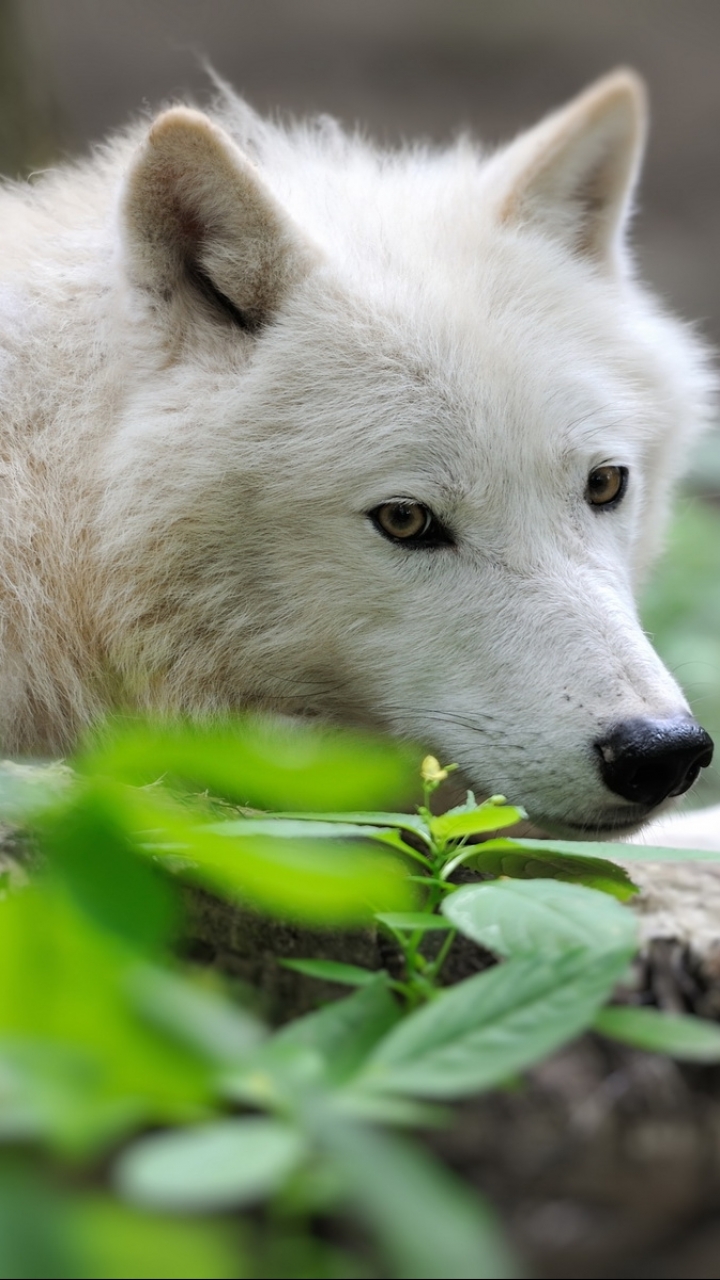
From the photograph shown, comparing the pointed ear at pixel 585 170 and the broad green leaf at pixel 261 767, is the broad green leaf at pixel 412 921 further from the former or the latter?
the pointed ear at pixel 585 170

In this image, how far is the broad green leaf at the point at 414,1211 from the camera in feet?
2.78

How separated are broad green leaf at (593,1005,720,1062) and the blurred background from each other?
8.91 meters

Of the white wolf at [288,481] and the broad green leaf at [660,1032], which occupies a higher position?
the white wolf at [288,481]

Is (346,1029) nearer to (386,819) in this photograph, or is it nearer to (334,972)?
(334,972)

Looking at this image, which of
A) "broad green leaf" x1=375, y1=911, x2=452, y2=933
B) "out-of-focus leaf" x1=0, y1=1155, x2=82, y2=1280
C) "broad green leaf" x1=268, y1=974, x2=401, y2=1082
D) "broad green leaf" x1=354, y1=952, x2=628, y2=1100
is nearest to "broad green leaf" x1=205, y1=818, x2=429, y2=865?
"broad green leaf" x1=375, y1=911, x2=452, y2=933

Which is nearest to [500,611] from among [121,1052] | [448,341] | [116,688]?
[448,341]

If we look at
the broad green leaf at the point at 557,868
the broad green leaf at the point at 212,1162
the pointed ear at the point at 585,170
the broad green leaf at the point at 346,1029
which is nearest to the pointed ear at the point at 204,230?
the pointed ear at the point at 585,170

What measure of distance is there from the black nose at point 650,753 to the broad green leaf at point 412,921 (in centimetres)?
91

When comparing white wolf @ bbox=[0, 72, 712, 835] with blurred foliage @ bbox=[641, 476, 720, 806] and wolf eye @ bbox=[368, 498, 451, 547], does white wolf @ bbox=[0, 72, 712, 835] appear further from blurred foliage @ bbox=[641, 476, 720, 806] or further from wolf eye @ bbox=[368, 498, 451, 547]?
blurred foliage @ bbox=[641, 476, 720, 806]

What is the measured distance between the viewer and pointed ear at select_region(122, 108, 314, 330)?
256 cm

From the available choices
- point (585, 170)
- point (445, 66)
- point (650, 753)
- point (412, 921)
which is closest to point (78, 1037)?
point (412, 921)

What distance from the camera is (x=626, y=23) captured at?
10.6m

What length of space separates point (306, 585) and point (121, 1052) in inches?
72.4

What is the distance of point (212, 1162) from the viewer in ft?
2.87
